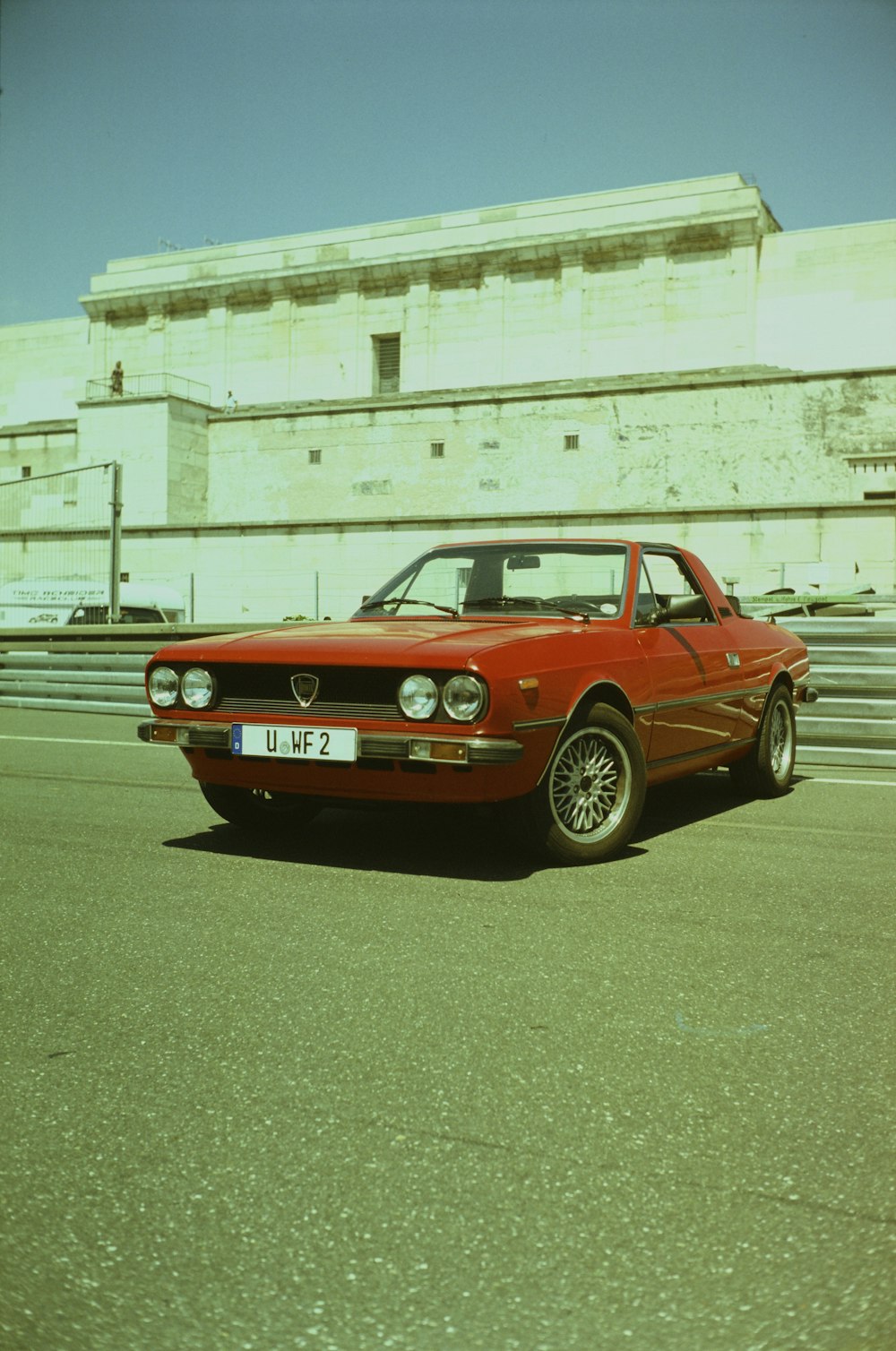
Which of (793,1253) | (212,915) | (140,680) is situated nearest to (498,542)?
(212,915)

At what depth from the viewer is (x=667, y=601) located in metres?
6.73

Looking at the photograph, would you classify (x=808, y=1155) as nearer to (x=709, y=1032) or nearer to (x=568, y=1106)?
(x=568, y=1106)

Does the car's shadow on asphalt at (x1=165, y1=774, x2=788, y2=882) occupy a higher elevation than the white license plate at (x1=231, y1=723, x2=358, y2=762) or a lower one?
lower

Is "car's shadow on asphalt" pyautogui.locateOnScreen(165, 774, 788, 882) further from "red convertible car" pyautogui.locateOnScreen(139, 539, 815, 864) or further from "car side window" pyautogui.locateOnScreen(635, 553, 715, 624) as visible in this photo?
"car side window" pyautogui.locateOnScreen(635, 553, 715, 624)

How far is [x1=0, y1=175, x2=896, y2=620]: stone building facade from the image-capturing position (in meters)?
34.4

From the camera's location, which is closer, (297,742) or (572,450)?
(297,742)

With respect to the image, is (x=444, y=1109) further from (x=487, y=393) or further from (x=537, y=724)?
(x=487, y=393)

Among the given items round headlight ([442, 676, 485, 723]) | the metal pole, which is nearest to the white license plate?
round headlight ([442, 676, 485, 723])

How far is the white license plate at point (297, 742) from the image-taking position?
4.91 meters

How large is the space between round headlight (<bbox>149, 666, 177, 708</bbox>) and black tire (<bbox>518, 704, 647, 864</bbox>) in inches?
62.5

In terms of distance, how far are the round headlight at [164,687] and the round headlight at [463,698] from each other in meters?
1.34

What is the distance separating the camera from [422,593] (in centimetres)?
631

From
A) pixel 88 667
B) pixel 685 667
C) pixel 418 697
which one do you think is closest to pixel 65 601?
pixel 88 667

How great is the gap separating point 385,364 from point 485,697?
46.1 metres
